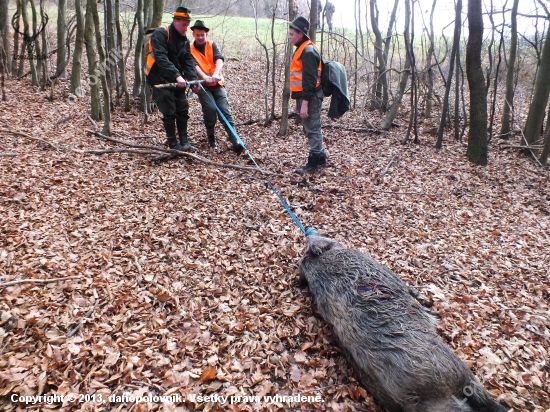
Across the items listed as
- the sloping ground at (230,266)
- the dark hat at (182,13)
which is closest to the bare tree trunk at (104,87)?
the sloping ground at (230,266)

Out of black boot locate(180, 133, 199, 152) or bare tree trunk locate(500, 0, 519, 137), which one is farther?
bare tree trunk locate(500, 0, 519, 137)

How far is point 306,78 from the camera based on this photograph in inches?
221

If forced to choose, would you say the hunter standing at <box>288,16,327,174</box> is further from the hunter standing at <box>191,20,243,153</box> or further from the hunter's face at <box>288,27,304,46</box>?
the hunter standing at <box>191,20,243,153</box>

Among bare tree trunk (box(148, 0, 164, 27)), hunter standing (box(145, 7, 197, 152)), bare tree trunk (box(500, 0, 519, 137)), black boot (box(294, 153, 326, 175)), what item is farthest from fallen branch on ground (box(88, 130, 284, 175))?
bare tree trunk (box(500, 0, 519, 137))

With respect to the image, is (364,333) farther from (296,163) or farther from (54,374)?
(296,163)

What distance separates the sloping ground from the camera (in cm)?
266

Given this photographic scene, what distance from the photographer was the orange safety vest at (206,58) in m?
6.59

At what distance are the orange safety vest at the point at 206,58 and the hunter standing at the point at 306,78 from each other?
72.0 inches

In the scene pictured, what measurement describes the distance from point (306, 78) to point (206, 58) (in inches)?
92.6

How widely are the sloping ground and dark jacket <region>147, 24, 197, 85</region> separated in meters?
1.54

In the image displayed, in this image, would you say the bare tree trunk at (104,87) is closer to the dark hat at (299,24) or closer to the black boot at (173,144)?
the black boot at (173,144)

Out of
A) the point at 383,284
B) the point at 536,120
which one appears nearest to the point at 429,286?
the point at 383,284

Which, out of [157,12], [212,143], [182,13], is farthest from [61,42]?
[212,143]

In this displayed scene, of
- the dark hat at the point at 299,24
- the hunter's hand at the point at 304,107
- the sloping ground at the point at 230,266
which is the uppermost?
the dark hat at the point at 299,24
